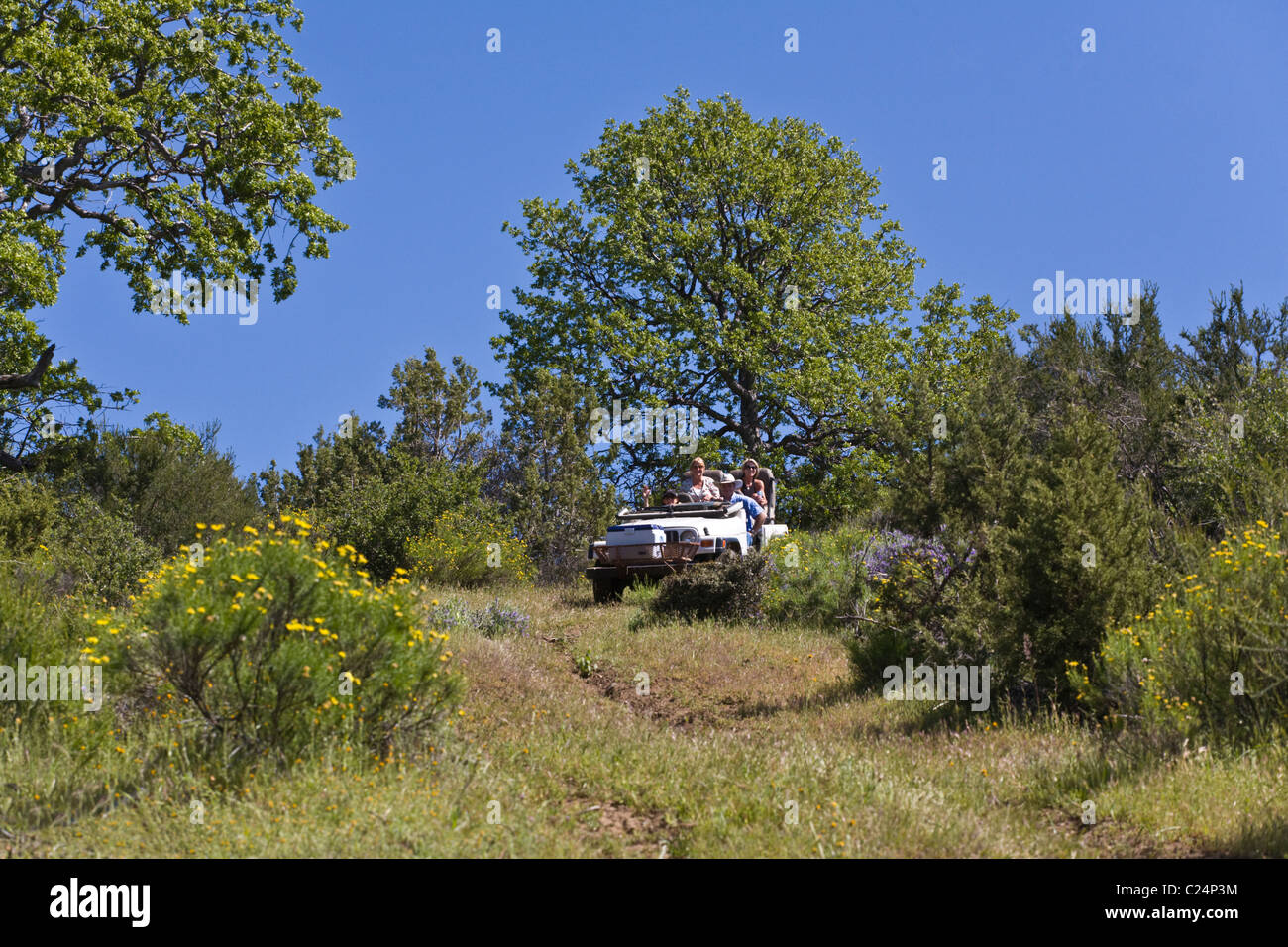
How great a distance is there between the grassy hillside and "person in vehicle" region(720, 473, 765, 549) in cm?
762

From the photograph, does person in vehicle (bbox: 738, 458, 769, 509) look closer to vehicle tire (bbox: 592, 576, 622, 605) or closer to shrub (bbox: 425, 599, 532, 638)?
vehicle tire (bbox: 592, 576, 622, 605)

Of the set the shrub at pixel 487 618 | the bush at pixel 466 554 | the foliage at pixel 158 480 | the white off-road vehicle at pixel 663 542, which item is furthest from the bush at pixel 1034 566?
the foliage at pixel 158 480

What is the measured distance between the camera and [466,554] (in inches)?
744

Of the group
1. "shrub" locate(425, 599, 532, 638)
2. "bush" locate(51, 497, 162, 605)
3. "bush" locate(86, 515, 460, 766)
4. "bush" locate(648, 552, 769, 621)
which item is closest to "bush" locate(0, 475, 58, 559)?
"bush" locate(51, 497, 162, 605)

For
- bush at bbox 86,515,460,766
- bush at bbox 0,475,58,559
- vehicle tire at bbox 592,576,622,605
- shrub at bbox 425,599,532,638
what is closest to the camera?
bush at bbox 86,515,460,766

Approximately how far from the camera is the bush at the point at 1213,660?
7.28m

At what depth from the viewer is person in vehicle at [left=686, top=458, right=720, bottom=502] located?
17.2m

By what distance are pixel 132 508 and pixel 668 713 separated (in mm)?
14943

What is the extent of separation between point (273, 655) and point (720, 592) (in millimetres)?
8585

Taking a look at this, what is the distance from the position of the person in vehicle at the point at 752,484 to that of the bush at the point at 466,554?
15.1 ft

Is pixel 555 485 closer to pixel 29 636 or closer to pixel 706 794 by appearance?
pixel 29 636

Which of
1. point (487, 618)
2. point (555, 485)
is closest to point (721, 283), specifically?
point (555, 485)
